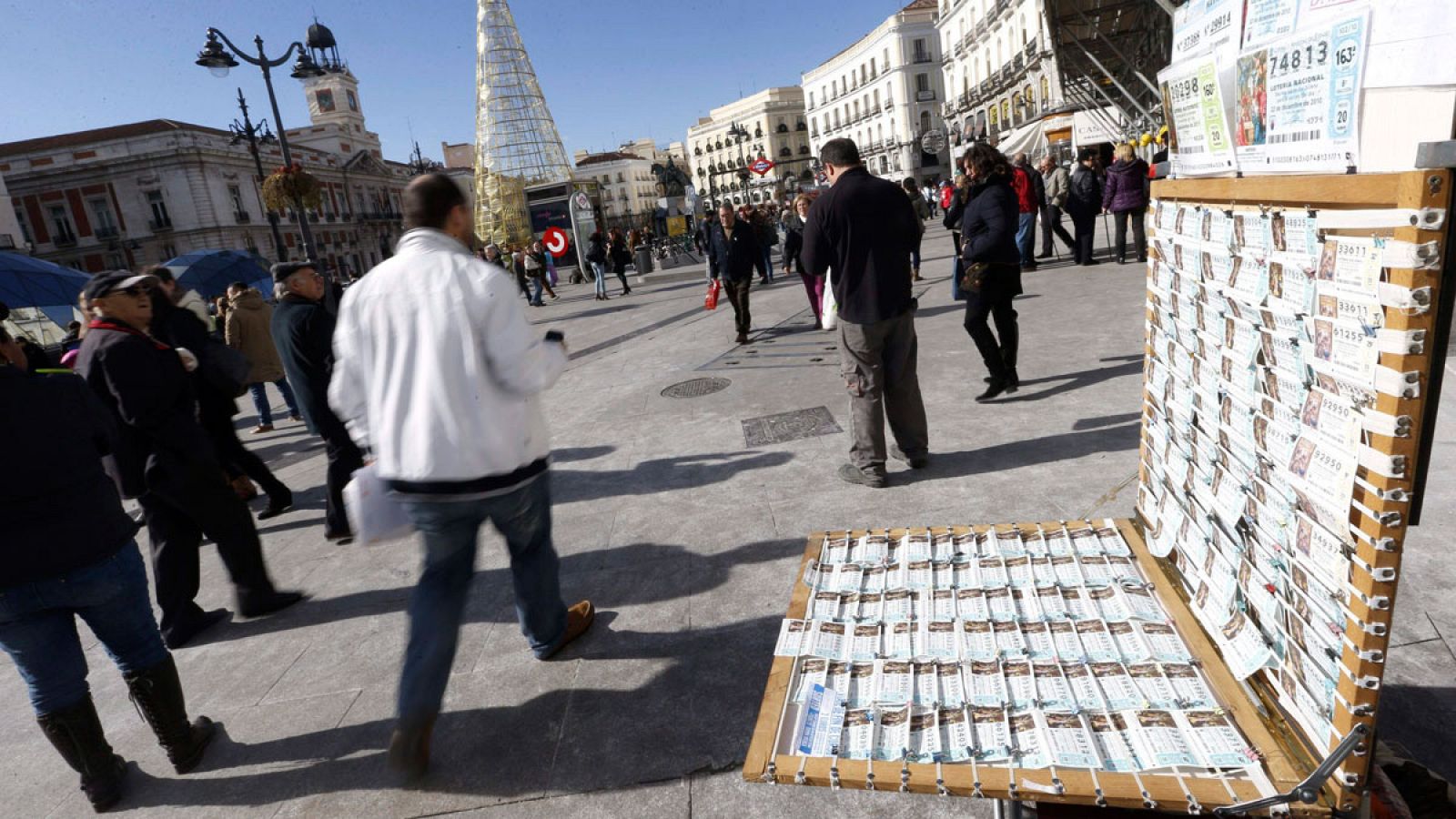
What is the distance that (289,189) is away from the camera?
1584 cm

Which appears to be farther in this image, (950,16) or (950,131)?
(950,131)

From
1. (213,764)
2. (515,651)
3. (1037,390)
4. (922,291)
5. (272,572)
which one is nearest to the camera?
(213,764)

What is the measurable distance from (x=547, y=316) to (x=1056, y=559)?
53.7 ft

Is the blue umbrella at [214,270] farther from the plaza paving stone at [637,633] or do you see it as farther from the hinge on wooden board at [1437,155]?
the hinge on wooden board at [1437,155]

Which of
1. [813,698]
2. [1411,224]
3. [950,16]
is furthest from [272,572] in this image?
[950,16]

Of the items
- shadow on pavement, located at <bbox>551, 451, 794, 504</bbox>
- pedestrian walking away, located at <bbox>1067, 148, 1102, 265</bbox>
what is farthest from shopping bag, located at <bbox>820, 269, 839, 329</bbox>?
pedestrian walking away, located at <bbox>1067, 148, 1102, 265</bbox>

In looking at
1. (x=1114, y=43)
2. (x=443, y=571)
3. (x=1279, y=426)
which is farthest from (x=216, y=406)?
(x=1114, y=43)

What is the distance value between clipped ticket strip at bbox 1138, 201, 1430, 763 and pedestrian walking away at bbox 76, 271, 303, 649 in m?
4.32

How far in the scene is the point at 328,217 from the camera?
68938 millimetres

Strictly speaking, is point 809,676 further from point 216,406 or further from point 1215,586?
point 216,406

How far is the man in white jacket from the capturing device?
2.45m

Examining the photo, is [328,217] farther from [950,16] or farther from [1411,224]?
A: [1411,224]

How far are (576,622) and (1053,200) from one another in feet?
40.1

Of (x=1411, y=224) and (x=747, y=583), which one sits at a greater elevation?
(x=1411, y=224)
